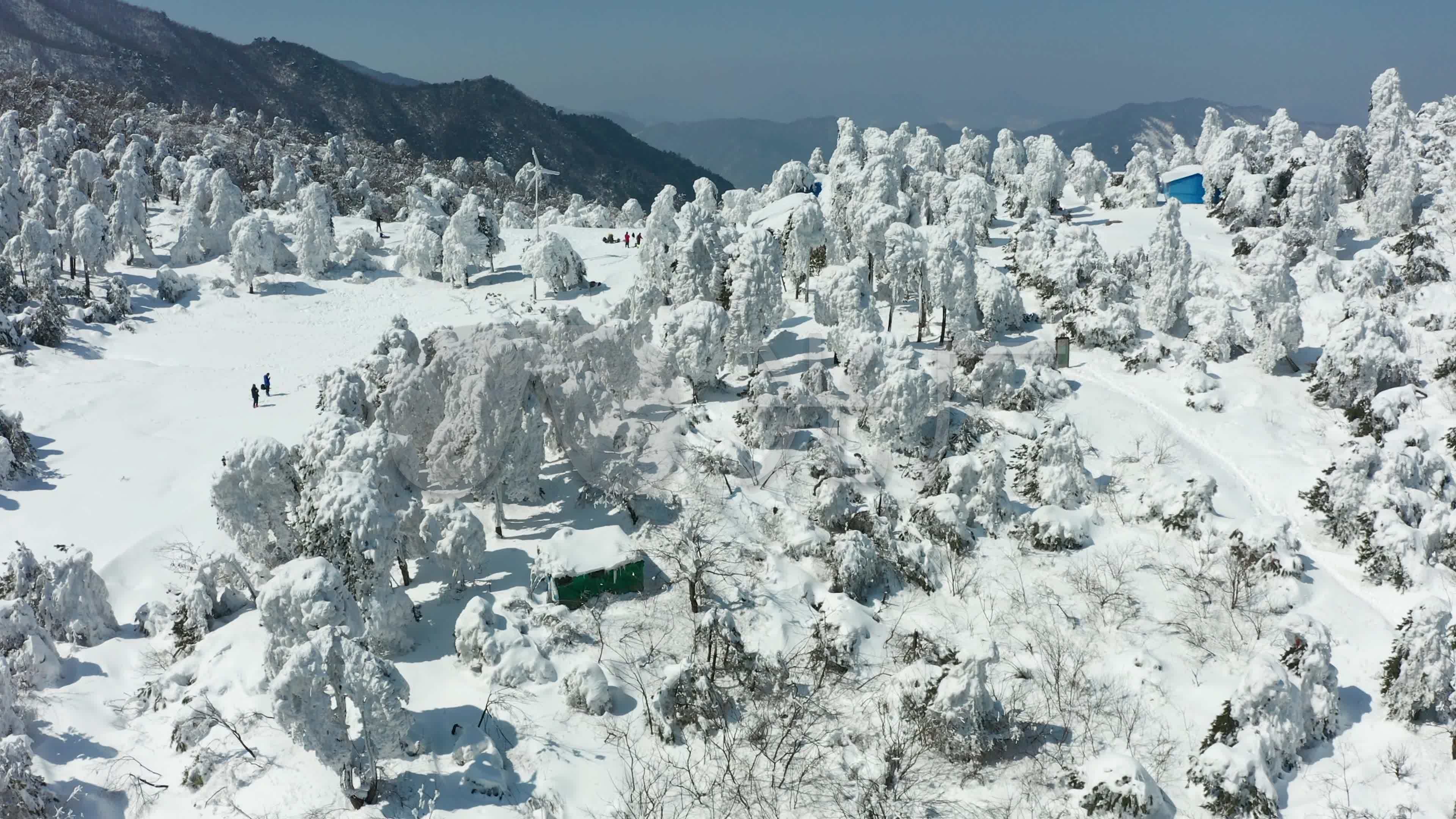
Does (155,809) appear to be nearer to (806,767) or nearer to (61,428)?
(806,767)

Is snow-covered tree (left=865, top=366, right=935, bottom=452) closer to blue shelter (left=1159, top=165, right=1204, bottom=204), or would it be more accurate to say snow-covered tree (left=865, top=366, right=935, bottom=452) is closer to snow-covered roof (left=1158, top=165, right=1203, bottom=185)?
blue shelter (left=1159, top=165, right=1204, bottom=204)

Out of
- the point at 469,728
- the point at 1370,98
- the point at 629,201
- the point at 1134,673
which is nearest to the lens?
the point at 469,728

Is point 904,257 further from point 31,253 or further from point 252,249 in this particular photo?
point 31,253

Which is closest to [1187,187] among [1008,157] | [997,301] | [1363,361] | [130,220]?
[1008,157]

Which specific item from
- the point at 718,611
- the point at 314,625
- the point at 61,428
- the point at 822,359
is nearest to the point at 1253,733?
the point at 718,611

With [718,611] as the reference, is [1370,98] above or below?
above

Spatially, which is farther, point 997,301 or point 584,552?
point 997,301

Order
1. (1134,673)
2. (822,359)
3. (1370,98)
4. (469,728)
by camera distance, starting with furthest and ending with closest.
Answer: (1370,98), (822,359), (1134,673), (469,728)

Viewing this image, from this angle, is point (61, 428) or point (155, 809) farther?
point (61, 428)
